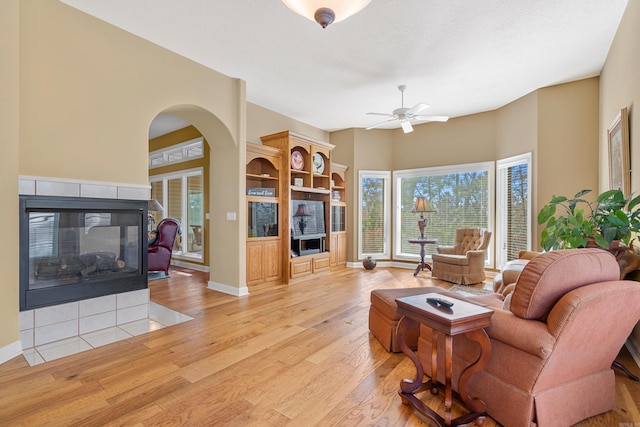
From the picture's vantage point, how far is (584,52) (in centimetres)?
350

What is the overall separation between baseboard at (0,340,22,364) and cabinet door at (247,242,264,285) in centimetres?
247

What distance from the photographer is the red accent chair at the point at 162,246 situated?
532 centimetres

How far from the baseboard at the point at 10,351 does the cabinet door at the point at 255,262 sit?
2475 millimetres

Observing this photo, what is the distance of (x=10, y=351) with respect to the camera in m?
2.41

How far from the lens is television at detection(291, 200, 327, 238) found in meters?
5.28

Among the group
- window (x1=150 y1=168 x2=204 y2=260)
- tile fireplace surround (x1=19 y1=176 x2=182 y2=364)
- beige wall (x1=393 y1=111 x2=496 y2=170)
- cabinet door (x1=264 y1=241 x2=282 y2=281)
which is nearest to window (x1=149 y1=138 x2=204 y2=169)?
window (x1=150 y1=168 x2=204 y2=260)

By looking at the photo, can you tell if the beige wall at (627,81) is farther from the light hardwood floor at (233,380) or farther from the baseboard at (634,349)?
the light hardwood floor at (233,380)

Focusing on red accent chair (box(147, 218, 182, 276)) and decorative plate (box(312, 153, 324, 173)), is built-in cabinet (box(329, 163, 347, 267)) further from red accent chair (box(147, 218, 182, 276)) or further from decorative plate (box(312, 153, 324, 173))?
red accent chair (box(147, 218, 182, 276))

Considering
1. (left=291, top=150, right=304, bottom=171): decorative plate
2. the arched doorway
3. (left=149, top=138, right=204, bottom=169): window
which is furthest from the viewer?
(left=149, top=138, right=204, bottom=169): window

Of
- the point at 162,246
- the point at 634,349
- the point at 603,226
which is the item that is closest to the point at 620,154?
the point at 603,226

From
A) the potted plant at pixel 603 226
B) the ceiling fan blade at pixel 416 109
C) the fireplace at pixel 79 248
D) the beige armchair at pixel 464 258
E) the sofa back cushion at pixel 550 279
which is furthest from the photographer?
the beige armchair at pixel 464 258

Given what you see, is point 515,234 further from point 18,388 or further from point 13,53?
point 13,53

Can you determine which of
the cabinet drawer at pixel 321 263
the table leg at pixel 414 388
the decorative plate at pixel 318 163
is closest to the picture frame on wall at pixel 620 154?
the table leg at pixel 414 388

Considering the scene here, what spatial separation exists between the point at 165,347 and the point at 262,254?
7.26ft
